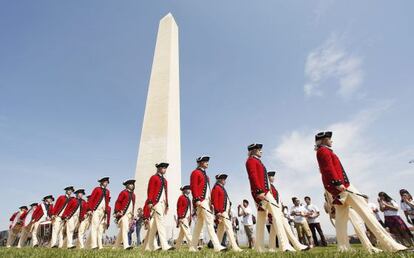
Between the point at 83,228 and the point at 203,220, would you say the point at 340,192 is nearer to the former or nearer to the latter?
the point at 203,220

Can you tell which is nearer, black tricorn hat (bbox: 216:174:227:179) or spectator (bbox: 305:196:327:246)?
black tricorn hat (bbox: 216:174:227:179)

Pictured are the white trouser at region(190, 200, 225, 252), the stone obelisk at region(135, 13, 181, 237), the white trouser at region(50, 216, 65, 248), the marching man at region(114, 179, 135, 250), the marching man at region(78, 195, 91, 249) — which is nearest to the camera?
the white trouser at region(190, 200, 225, 252)

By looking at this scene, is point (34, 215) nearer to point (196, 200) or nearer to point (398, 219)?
point (196, 200)

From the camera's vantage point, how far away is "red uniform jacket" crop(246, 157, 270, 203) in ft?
20.1

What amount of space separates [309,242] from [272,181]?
4504 mm

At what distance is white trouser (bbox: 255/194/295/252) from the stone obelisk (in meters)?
11.4

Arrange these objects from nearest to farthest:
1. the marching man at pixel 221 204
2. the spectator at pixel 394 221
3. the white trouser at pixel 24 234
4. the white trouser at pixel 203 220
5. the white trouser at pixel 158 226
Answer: the white trouser at pixel 203 220 → the marching man at pixel 221 204 → the white trouser at pixel 158 226 → the spectator at pixel 394 221 → the white trouser at pixel 24 234

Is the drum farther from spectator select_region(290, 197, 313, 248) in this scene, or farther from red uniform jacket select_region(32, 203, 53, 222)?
spectator select_region(290, 197, 313, 248)

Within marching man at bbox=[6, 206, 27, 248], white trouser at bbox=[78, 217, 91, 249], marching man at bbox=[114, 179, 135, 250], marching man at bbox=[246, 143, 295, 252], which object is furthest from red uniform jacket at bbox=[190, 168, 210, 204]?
marching man at bbox=[6, 206, 27, 248]

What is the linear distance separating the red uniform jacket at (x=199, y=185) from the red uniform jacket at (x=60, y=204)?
771cm

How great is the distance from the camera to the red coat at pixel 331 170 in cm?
515

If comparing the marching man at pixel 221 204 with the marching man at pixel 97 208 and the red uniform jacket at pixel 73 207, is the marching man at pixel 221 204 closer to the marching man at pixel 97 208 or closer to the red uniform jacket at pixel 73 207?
the marching man at pixel 97 208

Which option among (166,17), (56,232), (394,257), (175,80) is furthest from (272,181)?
(166,17)

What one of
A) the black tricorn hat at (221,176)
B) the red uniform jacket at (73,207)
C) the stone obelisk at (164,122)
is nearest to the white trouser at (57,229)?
the red uniform jacket at (73,207)
